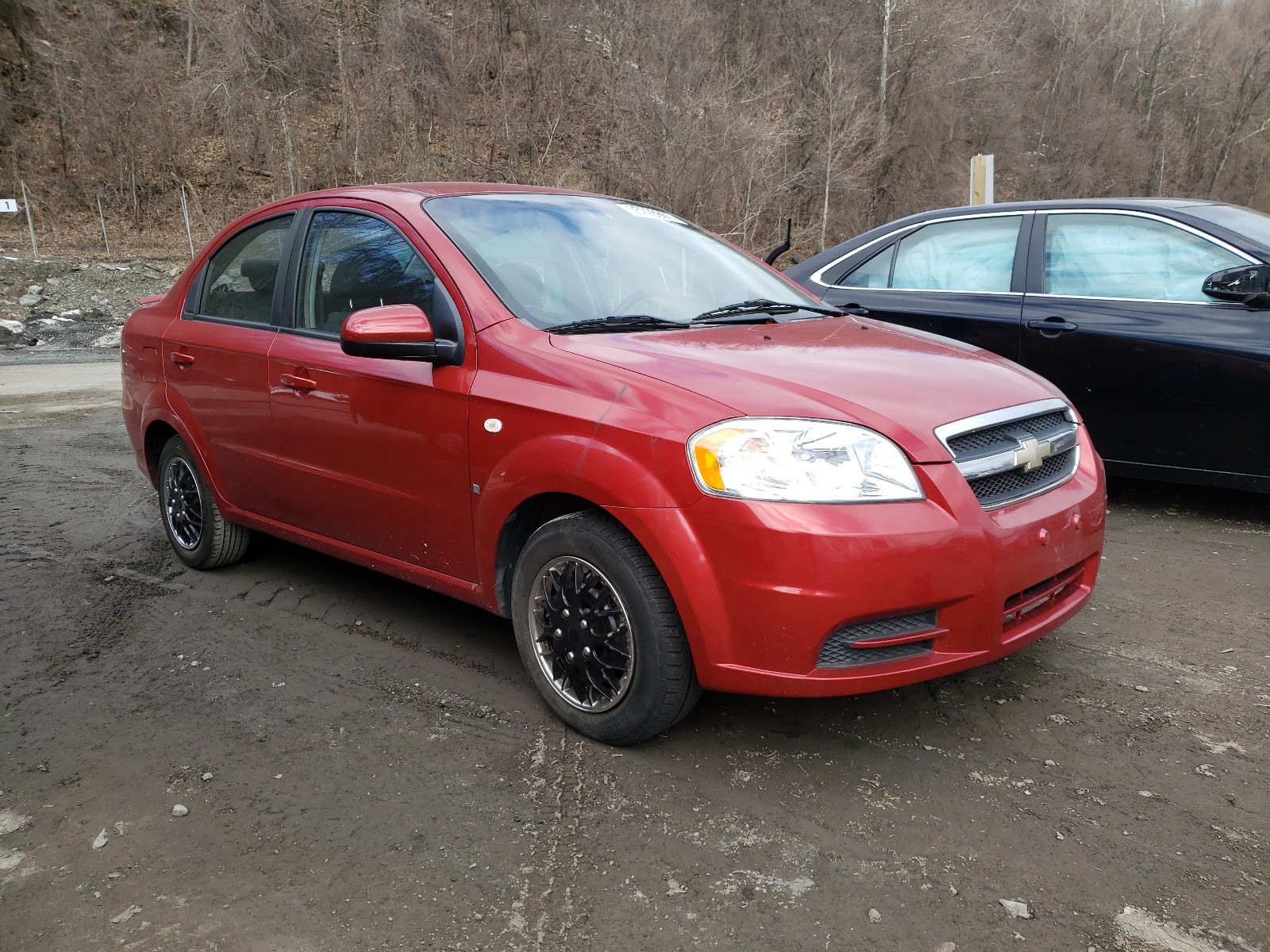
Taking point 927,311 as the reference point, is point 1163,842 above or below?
below

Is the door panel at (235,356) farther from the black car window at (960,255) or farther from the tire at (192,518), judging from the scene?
Answer: the black car window at (960,255)

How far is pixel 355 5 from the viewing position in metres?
32.8

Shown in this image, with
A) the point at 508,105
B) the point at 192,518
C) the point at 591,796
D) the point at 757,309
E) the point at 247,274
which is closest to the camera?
the point at 591,796

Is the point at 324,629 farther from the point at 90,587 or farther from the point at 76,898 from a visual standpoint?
the point at 76,898

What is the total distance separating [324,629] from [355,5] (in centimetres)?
3328

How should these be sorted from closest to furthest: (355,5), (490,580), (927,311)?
(490,580), (927,311), (355,5)

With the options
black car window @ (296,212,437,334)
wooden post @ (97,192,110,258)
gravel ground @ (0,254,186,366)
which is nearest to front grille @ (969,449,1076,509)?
black car window @ (296,212,437,334)

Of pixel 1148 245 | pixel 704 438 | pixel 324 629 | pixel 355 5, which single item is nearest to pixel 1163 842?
pixel 704 438

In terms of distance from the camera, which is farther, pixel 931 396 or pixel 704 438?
pixel 931 396

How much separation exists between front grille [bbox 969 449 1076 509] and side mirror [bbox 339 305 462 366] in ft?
5.50

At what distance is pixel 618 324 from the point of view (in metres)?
3.46

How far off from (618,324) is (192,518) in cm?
266

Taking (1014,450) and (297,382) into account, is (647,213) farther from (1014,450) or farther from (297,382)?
(1014,450)

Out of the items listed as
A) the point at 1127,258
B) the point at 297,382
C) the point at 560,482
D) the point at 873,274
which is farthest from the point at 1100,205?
the point at 297,382
